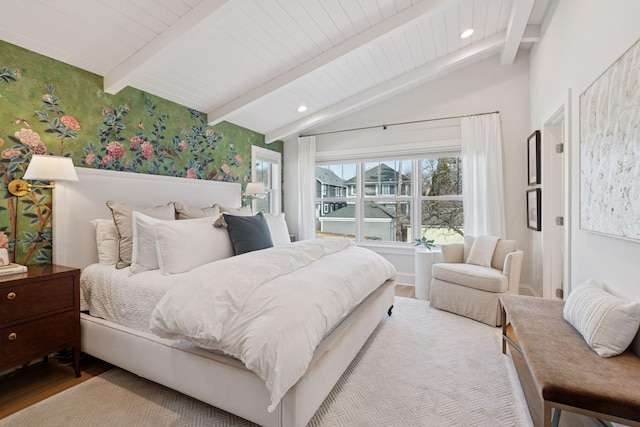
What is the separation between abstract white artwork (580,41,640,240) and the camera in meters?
1.46

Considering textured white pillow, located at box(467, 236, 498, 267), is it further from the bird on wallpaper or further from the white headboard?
the bird on wallpaper

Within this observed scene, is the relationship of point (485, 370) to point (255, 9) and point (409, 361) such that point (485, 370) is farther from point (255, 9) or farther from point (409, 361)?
point (255, 9)

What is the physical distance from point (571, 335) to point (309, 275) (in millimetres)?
1425

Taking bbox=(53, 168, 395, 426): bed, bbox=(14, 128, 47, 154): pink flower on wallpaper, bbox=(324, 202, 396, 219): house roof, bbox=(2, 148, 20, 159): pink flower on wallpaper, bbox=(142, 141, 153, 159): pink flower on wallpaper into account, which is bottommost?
bbox=(53, 168, 395, 426): bed

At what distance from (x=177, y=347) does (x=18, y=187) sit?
169 cm

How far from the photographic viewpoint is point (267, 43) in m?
2.79

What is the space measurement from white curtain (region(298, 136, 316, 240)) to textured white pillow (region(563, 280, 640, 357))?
370cm

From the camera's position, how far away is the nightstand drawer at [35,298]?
5.56ft

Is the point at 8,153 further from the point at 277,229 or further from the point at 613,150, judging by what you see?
the point at 613,150

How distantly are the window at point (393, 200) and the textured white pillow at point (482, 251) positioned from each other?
2.90 ft

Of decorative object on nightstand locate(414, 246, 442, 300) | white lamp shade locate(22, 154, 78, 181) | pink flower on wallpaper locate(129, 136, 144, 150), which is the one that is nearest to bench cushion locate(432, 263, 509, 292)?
decorative object on nightstand locate(414, 246, 442, 300)

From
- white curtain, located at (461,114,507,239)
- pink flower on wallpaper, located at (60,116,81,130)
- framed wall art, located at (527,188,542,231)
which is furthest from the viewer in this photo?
white curtain, located at (461,114,507,239)

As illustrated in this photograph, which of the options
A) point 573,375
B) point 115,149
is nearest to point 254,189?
point 115,149

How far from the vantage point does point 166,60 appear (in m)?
2.68
